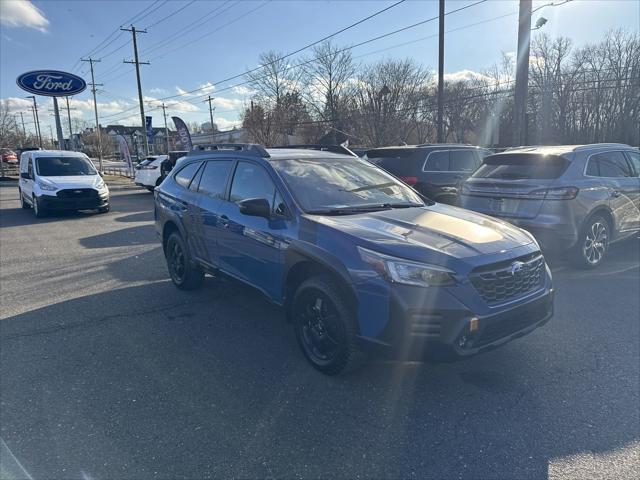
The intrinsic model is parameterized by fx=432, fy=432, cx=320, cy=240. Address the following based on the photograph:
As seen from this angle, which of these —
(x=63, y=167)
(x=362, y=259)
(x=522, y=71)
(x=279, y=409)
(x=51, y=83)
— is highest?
(x=51, y=83)

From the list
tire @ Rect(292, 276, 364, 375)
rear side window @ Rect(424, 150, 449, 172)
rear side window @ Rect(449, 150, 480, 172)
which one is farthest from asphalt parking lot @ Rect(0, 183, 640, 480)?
rear side window @ Rect(449, 150, 480, 172)

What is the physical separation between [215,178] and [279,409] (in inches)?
107

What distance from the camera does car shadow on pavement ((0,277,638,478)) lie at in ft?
8.11

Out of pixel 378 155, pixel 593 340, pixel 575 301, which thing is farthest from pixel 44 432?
pixel 378 155

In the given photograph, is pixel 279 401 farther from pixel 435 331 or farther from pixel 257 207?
pixel 257 207

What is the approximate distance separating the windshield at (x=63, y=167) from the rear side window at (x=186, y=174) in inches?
377

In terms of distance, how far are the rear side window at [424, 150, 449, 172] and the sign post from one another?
21.7 m

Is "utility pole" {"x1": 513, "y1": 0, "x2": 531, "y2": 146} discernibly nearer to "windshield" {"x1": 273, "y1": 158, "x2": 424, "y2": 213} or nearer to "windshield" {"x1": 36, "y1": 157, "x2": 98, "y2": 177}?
"windshield" {"x1": 273, "y1": 158, "x2": 424, "y2": 213}

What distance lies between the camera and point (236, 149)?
15.2ft

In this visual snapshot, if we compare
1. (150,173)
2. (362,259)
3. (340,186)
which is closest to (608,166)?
(340,186)

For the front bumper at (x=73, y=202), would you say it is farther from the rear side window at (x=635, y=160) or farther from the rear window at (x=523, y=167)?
the rear side window at (x=635, y=160)

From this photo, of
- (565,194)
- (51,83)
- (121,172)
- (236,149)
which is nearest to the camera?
(236,149)

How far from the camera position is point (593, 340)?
3969 mm

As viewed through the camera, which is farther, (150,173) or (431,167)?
(150,173)
